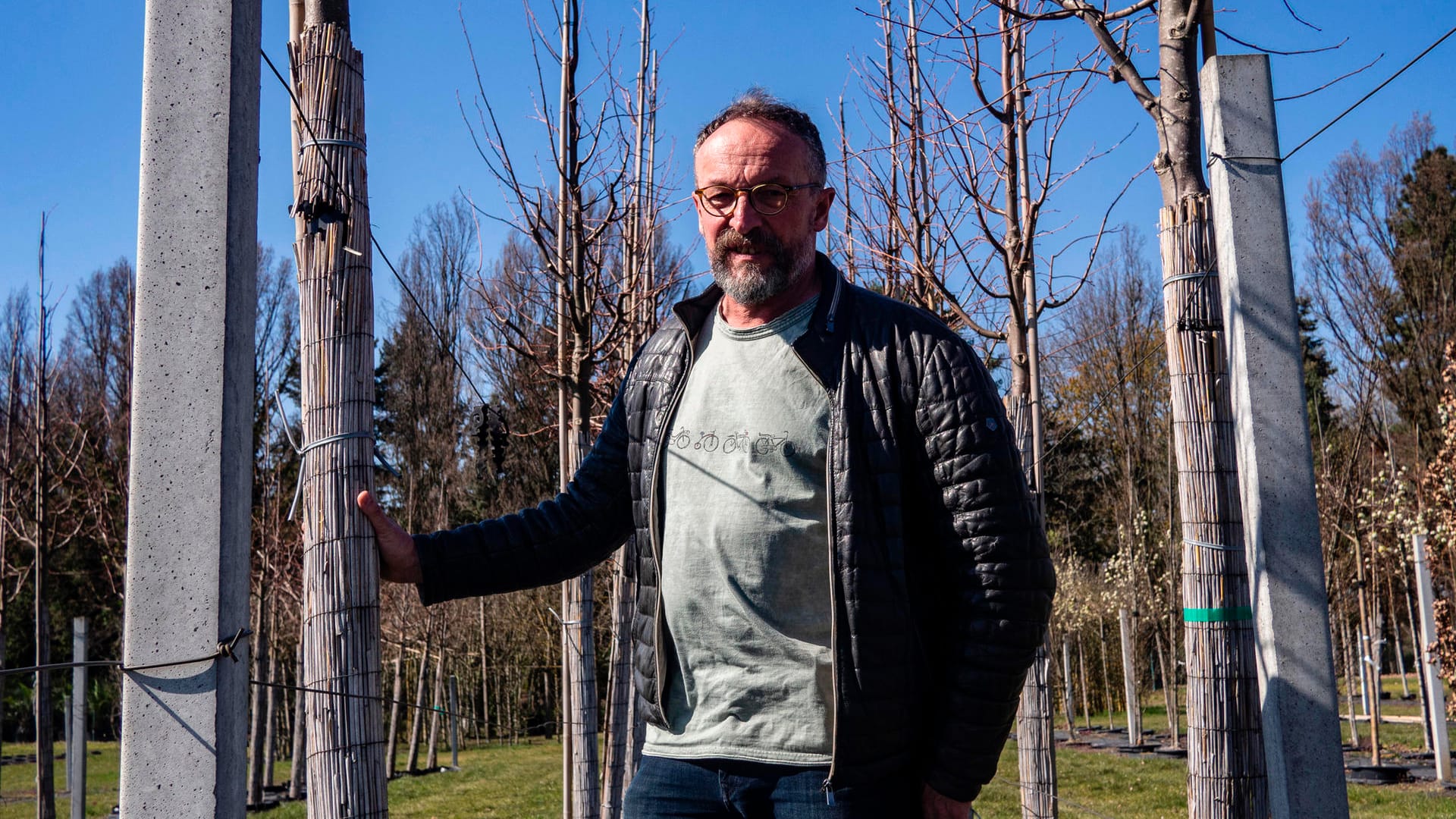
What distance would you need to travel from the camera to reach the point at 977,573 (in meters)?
2.14

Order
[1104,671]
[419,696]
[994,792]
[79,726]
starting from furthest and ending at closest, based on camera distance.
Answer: [1104,671] < [419,696] < [994,792] < [79,726]

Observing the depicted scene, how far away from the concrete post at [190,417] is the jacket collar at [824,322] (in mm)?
926

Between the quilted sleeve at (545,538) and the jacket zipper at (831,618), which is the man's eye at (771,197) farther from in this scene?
the quilted sleeve at (545,538)

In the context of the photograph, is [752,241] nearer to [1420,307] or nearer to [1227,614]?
[1227,614]

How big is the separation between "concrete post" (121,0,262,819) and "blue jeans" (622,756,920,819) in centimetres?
80

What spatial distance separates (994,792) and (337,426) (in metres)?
12.1

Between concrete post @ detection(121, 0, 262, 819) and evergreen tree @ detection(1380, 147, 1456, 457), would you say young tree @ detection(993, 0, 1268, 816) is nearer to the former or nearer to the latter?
concrete post @ detection(121, 0, 262, 819)

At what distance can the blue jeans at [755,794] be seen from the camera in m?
2.13

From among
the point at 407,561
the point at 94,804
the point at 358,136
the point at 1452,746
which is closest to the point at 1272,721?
the point at 407,561

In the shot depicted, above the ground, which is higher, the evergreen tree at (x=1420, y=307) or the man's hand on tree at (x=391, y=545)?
the evergreen tree at (x=1420, y=307)

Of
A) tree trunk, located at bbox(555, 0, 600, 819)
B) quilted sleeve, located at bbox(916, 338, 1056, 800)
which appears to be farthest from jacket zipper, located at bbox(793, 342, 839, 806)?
tree trunk, located at bbox(555, 0, 600, 819)

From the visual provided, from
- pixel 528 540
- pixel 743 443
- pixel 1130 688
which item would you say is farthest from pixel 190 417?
pixel 1130 688

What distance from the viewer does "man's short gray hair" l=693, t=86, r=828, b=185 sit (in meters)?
2.44

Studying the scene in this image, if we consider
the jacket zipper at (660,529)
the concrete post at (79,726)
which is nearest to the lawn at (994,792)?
the concrete post at (79,726)
